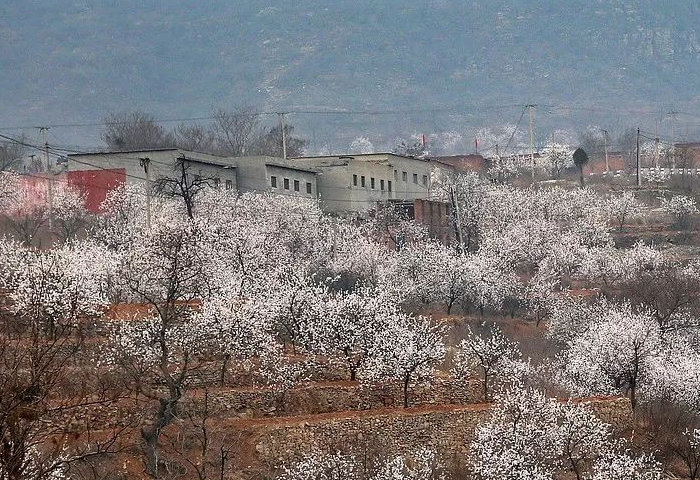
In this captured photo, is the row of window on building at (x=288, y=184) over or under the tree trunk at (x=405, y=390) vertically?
over

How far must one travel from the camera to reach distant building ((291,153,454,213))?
2771 inches

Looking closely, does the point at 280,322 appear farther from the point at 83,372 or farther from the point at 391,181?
the point at 391,181

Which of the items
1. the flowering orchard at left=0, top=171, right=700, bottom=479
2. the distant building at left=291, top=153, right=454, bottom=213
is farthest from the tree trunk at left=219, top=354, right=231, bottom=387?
the distant building at left=291, top=153, right=454, bottom=213

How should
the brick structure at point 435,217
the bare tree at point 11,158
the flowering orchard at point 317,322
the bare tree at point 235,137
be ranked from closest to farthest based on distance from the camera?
the flowering orchard at point 317,322 < the brick structure at point 435,217 < the bare tree at point 11,158 < the bare tree at point 235,137

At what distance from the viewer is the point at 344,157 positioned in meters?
73.4

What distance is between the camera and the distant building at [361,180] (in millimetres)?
70375

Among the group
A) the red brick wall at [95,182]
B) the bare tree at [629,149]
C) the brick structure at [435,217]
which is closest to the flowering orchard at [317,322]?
the red brick wall at [95,182]

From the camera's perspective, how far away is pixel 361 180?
234 feet

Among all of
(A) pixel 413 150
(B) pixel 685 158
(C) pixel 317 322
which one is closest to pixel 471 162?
(A) pixel 413 150

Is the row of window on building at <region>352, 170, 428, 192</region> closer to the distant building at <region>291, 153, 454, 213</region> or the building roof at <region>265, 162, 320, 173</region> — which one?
the distant building at <region>291, 153, 454, 213</region>

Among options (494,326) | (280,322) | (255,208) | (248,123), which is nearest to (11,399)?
(280,322)

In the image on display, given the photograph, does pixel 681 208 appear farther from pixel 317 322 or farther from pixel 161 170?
pixel 317 322

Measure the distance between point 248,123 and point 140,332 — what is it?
367 feet

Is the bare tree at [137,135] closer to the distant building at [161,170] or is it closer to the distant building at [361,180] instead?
the distant building at [361,180]
